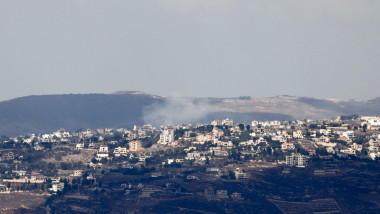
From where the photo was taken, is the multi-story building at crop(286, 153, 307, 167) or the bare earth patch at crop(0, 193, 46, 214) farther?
the multi-story building at crop(286, 153, 307, 167)

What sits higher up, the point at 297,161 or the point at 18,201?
the point at 297,161

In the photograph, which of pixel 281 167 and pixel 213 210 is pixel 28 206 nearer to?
pixel 213 210

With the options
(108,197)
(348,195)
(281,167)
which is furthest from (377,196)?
(108,197)

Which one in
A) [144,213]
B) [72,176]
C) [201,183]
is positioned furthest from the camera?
[72,176]

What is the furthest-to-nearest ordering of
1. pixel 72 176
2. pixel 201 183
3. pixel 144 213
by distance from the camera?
1. pixel 72 176
2. pixel 201 183
3. pixel 144 213

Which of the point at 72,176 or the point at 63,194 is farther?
the point at 72,176

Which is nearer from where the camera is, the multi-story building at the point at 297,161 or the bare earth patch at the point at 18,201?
the bare earth patch at the point at 18,201

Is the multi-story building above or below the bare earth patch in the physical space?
above

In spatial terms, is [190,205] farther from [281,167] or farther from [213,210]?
[281,167]

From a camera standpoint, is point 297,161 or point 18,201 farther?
point 297,161

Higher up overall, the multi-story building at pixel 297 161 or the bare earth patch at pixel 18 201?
the multi-story building at pixel 297 161
